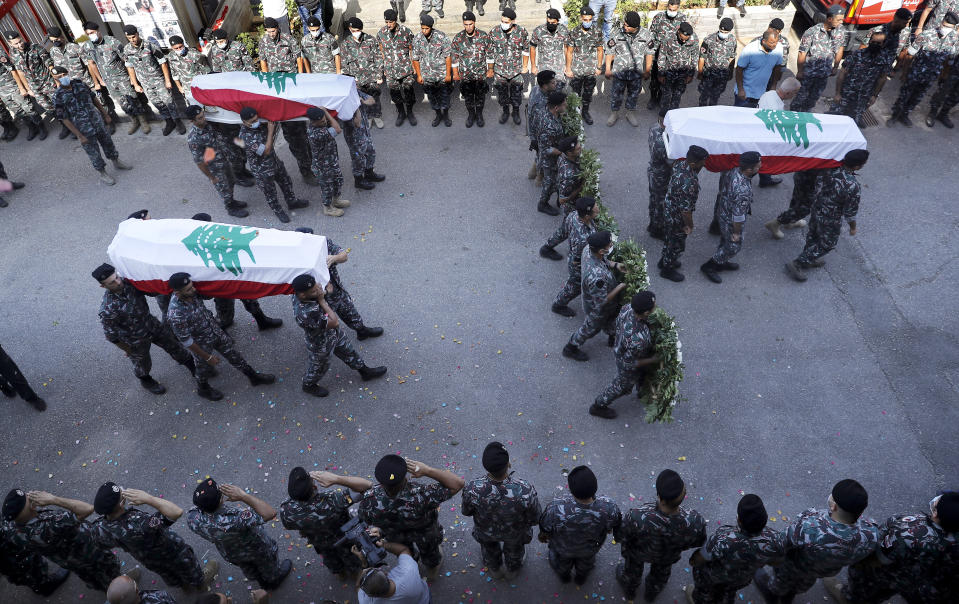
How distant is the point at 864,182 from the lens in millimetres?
7410

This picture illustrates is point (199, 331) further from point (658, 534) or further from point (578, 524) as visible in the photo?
point (658, 534)

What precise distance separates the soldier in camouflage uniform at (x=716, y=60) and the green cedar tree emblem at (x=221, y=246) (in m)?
6.52

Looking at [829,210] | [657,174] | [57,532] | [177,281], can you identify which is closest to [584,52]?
[657,174]

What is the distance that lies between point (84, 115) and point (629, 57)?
23.9 feet

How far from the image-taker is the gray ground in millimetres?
4652

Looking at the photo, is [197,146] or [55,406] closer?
[55,406]

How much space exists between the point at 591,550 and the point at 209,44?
868 centimetres

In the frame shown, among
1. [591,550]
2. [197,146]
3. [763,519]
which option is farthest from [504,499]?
[197,146]

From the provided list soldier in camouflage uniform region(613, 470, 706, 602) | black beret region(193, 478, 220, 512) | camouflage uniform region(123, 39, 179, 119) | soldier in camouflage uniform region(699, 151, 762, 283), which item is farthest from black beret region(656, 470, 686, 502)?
camouflage uniform region(123, 39, 179, 119)

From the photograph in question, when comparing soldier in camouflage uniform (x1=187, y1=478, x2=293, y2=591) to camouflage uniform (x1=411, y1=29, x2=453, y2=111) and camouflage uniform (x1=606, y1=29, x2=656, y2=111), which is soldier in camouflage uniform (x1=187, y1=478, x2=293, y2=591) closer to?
camouflage uniform (x1=411, y1=29, x2=453, y2=111)

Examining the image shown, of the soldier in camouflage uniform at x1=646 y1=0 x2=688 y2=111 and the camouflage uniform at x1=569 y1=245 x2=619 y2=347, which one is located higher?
the soldier in camouflage uniform at x1=646 y1=0 x2=688 y2=111

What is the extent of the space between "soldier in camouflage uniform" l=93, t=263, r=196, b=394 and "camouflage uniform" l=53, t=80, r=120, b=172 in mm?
3749

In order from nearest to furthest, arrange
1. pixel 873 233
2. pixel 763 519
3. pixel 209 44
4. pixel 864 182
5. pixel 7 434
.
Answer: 1. pixel 763 519
2. pixel 7 434
3. pixel 873 233
4. pixel 864 182
5. pixel 209 44

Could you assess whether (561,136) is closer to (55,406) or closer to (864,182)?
(864,182)
